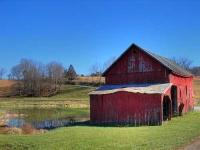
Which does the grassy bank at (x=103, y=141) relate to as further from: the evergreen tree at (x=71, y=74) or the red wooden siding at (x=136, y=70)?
the evergreen tree at (x=71, y=74)

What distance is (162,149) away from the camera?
1431cm

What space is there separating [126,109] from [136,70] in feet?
20.5

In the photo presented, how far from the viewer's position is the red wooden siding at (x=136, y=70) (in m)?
32.3

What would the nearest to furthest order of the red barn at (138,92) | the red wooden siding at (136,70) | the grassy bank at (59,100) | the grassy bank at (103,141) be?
the grassy bank at (103,141), the red barn at (138,92), the red wooden siding at (136,70), the grassy bank at (59,100)

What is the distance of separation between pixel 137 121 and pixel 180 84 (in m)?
10.6

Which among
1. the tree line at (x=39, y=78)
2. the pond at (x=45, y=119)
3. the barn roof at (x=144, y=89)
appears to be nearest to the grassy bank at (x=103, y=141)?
the barn roof at (x=144, y=89)

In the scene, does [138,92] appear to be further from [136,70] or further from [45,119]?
[45,119]

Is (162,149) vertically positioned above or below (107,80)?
below

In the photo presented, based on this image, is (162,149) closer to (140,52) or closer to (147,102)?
(147,102)

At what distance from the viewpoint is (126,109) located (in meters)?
29.0

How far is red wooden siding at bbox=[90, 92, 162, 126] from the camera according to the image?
27.6 meters

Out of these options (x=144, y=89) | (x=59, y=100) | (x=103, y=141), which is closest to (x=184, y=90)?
(x=144, y=89)

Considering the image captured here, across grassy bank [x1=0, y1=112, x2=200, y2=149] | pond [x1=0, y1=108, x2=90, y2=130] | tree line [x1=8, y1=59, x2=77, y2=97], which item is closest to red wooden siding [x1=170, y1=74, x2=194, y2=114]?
pond [x1=0, y1=108, x2=90, y2=130]

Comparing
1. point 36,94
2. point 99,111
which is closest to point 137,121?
point 99,111
